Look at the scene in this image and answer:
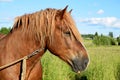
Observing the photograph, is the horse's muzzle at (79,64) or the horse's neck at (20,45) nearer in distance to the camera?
the horse's muzzle at (79,64)

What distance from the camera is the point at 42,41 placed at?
3.37 m

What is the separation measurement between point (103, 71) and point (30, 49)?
479 centimetres

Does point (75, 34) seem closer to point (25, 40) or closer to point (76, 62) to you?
point (76, 62)

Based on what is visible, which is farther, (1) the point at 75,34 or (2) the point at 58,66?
(2) the point at 58,66

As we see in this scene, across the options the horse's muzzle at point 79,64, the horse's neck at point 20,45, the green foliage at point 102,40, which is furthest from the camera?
the green foliage at point 102,40

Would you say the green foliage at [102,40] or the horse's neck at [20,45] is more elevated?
the green foliage at [102,40]

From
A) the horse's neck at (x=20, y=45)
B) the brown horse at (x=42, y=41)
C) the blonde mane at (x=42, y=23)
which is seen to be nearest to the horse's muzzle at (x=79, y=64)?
the brown horse at (x=42, y=41)

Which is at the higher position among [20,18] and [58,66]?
[20,18]

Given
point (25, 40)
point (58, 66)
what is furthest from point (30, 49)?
point (58, 66)

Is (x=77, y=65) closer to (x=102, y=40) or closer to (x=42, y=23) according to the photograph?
(x=42, y=23)

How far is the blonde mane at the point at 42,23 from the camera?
3318 millimetres

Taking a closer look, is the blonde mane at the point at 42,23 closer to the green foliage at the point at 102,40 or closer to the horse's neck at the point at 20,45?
the horse's neck at the point at 20,45

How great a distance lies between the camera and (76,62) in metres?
3.28

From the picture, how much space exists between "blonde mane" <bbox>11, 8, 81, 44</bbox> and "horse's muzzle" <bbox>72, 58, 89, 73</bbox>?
0.24m
